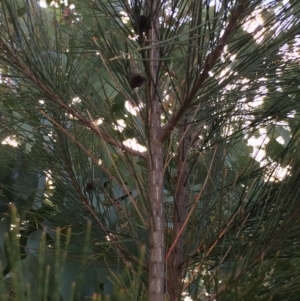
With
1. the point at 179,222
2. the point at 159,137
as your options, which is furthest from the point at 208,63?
the point at 179,222

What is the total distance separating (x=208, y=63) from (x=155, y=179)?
0.54 feet

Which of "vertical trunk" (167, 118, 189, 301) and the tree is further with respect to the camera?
"vertical trunk" (167, 118, 189, 301)

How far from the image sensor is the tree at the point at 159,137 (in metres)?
0.60

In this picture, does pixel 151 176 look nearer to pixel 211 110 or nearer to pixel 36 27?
pixel 211 110

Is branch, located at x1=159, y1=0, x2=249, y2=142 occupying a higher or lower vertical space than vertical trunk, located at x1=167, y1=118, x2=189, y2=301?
higher

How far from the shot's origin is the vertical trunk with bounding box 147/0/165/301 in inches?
25.2

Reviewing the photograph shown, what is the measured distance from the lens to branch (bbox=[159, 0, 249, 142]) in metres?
0.55

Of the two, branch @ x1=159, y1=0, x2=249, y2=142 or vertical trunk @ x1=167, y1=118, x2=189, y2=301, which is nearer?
branch @ x1=159, y1=0, x2=249, y2=142

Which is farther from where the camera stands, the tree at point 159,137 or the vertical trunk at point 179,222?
the vertical trunk at point 179,222

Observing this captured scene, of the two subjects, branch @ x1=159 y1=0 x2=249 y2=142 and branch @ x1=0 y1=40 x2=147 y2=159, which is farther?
branch @ x1=0 y1=40 x2=147 y2=159

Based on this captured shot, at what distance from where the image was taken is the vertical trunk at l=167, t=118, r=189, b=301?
0.72 metres

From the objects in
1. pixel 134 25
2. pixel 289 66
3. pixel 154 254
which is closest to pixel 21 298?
pixel 154 254

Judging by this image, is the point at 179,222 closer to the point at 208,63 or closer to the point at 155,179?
the point at 155,179

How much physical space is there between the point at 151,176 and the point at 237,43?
19cm
